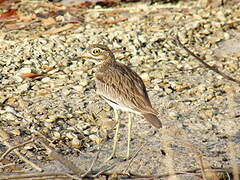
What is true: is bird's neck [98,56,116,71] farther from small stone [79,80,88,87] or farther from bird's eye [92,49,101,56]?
small stone [79,80,88,87]

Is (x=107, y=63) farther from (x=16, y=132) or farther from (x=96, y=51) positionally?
(x=16, y=132)

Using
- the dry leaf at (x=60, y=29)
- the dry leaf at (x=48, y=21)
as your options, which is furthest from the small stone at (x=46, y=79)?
the dry leaf at (x=48, y=21)

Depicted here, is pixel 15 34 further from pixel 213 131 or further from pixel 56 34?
pixel 213 131

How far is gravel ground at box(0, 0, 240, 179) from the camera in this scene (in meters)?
5.30

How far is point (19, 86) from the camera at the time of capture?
6598mm

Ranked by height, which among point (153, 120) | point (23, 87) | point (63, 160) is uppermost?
point (63, 160)

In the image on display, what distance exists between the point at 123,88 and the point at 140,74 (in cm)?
182

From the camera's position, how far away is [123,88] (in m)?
5.18

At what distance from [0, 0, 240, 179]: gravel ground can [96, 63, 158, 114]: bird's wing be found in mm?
374

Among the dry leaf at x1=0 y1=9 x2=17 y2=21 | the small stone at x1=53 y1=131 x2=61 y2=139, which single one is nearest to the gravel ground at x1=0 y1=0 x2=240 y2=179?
the small stone at x1=53 y1=131 x2=61 y2=139

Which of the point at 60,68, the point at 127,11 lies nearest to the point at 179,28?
the point at 127,11

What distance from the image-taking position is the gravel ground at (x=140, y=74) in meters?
5.30

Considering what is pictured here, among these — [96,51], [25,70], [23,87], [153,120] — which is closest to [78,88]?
[23,87]

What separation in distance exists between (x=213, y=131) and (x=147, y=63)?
1806mm
